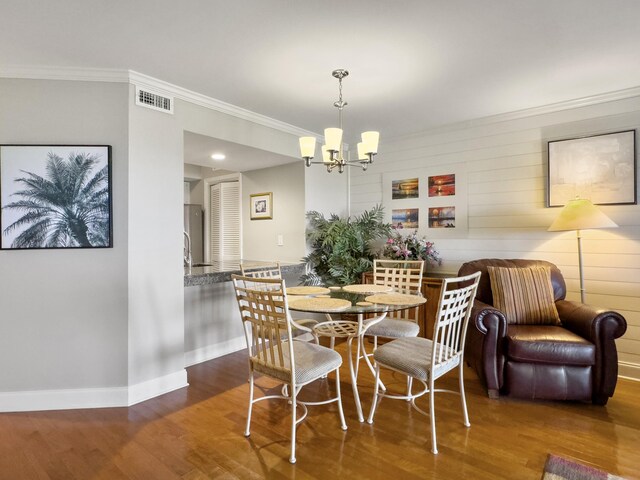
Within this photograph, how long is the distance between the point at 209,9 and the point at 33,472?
8.79 ft

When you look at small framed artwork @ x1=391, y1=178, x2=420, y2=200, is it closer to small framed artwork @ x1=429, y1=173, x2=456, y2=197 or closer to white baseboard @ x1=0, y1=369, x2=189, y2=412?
small framed artwork @ x1=429, y1=173, x2=456, y2=197

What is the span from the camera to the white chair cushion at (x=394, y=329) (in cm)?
288

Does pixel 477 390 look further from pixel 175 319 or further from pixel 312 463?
pixel 175 319

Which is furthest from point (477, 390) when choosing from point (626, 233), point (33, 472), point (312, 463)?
point (33, 472)

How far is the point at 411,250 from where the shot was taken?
414 cm

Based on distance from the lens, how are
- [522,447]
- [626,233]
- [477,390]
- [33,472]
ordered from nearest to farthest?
[33,472], [522,447], [477,390], [626,233]

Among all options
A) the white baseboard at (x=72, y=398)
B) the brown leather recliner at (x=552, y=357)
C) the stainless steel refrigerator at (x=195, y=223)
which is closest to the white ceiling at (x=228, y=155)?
the stainless steel refrigerator at (x=195, y=223)

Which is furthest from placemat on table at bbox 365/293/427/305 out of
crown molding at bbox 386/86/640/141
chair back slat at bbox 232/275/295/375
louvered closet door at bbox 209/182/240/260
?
louvered closet door at bbox 209/182/240/260

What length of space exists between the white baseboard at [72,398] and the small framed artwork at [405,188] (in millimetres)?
3353

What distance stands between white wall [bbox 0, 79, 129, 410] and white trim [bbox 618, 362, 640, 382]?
420cm

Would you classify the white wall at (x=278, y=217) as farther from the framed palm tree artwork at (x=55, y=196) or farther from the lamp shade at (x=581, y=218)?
the lamp shade at (x=581, y=218)

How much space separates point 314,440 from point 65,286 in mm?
2103

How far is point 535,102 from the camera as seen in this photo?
3484mm

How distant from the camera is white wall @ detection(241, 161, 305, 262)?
443 cm
